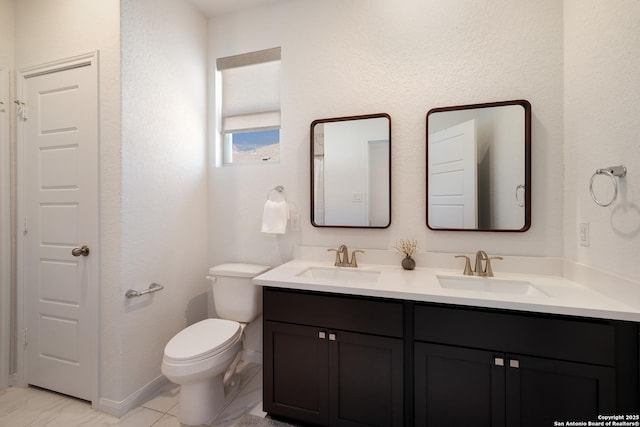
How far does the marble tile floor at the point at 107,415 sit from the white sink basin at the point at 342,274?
0.85 metres

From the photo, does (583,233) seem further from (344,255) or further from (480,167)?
(344,255)

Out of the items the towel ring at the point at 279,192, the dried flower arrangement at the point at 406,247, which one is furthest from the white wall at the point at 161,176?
the dried flower arrangement at the point at 406,247

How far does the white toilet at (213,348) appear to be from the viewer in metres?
1.45

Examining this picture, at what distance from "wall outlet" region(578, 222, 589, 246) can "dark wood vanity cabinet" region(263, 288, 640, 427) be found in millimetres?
489

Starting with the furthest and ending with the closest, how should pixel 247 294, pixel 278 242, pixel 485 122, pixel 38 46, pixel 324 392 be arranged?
1. pixel 278 242
2. pixel 247 294
3. pixel 38 46
4. pixel 485 122
5. pixel 324 392

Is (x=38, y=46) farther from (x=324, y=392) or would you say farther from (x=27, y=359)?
(x=324, y=392)

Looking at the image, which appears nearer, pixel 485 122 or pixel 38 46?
pixel 485 122

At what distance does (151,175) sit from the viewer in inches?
70.9

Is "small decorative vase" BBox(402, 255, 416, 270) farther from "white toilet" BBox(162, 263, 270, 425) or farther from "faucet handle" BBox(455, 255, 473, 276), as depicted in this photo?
"white toilet" BBox(162, 263, 270, 425)

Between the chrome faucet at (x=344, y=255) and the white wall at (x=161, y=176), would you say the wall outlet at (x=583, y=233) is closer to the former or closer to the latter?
the chrome faucet at (x=344, y=255)

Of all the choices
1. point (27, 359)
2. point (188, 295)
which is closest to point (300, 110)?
point (188, 295)

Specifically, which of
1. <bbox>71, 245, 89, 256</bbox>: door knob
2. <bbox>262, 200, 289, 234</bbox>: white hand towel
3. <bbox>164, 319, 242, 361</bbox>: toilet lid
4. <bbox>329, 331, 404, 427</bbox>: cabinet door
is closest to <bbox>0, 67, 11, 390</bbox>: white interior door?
<bbox>71, 245, 89, 256</bbox>: door knob

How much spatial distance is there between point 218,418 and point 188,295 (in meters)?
0.87

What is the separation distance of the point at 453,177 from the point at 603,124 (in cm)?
68
